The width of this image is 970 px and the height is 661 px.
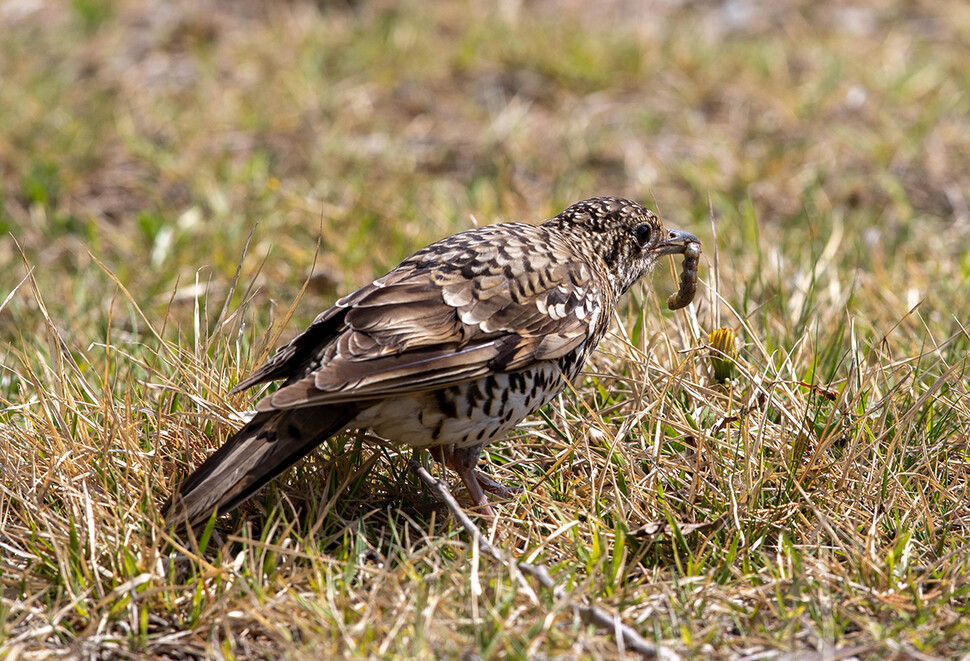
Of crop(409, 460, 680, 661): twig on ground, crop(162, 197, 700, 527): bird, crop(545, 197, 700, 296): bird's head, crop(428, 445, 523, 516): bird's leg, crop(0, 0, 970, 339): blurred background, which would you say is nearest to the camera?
crop(409, 460, 680, 661): twig on ground

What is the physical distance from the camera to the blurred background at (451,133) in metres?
5.86

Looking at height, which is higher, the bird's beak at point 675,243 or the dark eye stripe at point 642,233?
the dark eye stripe at point 642,233

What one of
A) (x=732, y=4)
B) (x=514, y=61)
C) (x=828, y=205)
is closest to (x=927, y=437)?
(x=828, y=205)

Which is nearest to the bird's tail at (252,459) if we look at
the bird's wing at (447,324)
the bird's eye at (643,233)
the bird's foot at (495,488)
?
the bird's wing at (447,324)

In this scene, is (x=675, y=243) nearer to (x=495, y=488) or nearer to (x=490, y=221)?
(x=495, y=488)

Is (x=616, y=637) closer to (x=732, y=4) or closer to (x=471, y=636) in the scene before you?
(x=471, y=636)

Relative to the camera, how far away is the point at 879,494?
3455mm

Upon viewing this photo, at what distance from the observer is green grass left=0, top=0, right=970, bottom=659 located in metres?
3.05

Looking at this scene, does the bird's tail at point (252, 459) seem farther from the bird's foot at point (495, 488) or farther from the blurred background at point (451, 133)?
the blurred background at point (451, 133)

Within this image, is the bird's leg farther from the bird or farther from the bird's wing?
the bird's wing

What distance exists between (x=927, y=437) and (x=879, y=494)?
1.33 ft

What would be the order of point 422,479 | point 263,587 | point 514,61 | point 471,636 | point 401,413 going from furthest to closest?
1. point 514,61
2. point 422,479
3. point 401,413
4. point 263,587
5. point 471,636

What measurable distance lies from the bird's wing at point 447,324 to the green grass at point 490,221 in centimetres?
31

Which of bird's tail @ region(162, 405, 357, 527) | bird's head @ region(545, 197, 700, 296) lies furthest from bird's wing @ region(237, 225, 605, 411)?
bird's head @ region(545, 197, 700, 296)
